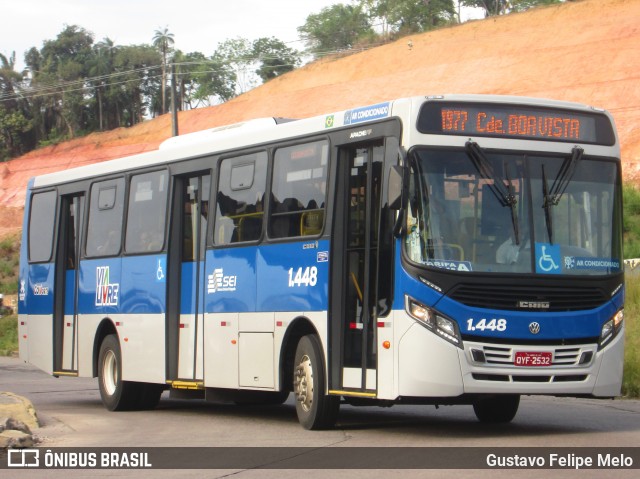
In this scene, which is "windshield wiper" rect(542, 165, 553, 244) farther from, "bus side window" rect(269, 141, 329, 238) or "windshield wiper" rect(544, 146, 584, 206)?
"bus side window" rect(269, 141, 329, 238)

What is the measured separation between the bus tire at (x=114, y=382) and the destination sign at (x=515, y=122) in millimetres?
7284

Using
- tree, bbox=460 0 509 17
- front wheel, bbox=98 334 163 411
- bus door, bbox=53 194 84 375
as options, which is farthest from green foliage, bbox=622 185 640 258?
tree, bbox=460 0 509 17

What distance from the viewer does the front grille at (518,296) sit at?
452 inches

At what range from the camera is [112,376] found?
696 inches

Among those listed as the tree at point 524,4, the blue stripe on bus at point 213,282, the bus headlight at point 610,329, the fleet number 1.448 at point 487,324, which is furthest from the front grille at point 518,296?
the tree at point 524,4

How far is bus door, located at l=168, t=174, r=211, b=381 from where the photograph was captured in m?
15.5

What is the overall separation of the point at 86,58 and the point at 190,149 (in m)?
104

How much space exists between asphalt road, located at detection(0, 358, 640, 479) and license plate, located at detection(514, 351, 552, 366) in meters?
0.73

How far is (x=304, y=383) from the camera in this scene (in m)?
13.0

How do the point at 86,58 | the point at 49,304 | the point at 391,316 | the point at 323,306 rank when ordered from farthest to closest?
the point at 86,58, the point at 49,304, the point at 323,306, the point at 391,316

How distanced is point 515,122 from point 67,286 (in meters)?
9.21

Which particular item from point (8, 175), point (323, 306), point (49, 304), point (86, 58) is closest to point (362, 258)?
point (323, 306)

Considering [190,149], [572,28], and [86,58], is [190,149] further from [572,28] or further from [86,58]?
[86,58]

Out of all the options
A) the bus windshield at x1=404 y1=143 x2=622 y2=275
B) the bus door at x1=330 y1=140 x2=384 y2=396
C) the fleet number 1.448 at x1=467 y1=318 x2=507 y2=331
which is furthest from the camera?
the bus door at x1=330 y1=140 x2=384 y2=396
